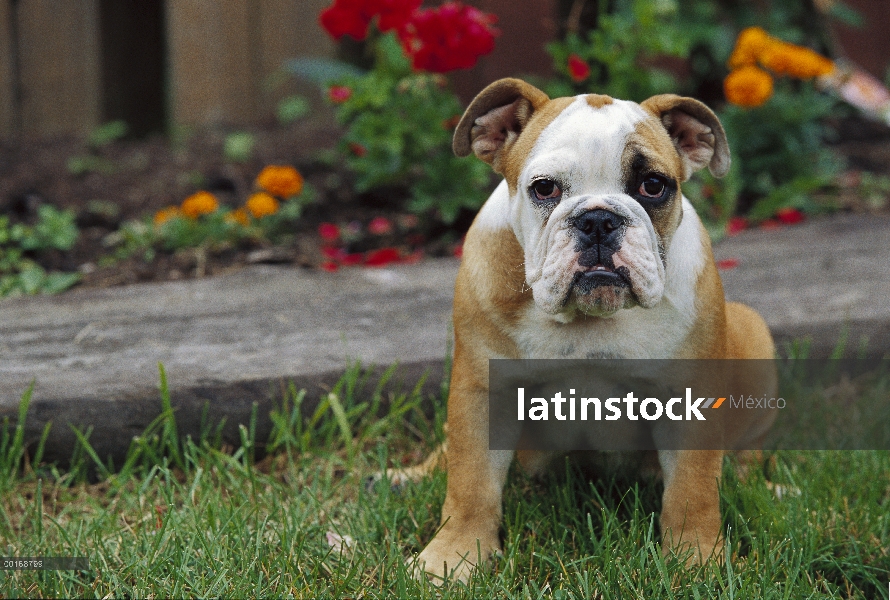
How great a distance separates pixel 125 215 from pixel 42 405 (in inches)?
81.1

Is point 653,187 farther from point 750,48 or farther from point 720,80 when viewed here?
point 720,80

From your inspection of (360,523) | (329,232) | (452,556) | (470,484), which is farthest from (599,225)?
(329,232)

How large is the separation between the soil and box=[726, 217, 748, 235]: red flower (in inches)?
22.6

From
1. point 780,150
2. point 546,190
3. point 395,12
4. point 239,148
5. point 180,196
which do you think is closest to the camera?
point 546,190

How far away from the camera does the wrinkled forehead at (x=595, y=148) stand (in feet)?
6.03

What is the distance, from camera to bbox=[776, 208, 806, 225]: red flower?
4074mm

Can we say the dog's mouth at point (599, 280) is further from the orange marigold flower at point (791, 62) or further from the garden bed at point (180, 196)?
the orange marigold flower at point (791, 62)

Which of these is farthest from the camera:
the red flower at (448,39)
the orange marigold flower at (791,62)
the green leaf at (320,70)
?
the green leaf at (320,70)

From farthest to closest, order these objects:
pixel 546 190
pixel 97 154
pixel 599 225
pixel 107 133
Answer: pixel 107 133 → pixel 97 154 → pixel 546 190 → pixel 599 225

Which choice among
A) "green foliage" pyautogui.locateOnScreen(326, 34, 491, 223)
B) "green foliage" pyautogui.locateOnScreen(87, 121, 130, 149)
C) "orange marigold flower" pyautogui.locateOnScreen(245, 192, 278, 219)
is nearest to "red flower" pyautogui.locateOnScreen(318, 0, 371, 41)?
"green foliage" pyautogui.locateOnScreen(326, 34, 491, 223)

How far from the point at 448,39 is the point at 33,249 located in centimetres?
197

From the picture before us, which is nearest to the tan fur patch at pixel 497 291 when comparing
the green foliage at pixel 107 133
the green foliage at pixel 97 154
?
the green foliage at pixel 97 154

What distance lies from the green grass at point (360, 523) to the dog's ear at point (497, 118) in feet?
2.73

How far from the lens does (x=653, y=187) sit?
189 cm
